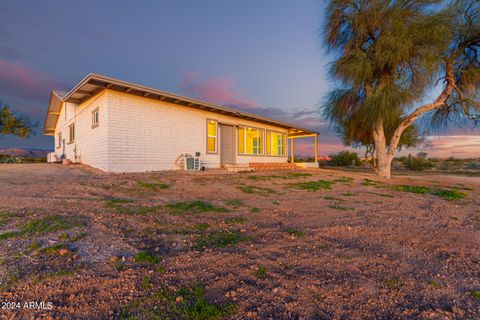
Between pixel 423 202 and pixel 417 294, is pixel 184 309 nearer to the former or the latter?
pixel 417 294

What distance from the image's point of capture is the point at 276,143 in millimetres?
18266

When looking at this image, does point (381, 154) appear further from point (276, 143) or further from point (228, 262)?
point (228, 262)

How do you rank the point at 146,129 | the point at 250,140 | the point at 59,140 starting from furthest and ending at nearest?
the point at 59,140 → the point at 250,140 → the point at 146,129

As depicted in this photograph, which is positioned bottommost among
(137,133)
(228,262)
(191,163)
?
(228,262)

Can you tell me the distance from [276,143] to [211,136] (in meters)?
6.77

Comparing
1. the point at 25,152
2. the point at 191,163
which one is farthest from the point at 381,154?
the point at 25,152

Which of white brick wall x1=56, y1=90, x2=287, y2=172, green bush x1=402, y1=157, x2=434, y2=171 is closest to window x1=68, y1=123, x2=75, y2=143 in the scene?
white brick wall x1=56, y1=90, x2=287, y2=172

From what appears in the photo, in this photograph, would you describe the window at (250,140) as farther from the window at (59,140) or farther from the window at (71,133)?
the window at (59,140)

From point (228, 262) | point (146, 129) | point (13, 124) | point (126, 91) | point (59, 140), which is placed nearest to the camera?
point (228, 262)

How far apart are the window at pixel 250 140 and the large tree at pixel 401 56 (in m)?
6.07

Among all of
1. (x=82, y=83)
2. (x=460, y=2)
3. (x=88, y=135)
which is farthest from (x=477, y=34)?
(x=88, y=135)

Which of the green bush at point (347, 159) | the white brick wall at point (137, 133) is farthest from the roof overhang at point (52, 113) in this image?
the green bush at point (347, 159)

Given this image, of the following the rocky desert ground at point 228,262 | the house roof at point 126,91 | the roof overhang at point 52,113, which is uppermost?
the roof overhang at point 52,113

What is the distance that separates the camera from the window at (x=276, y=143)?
17469 mm
